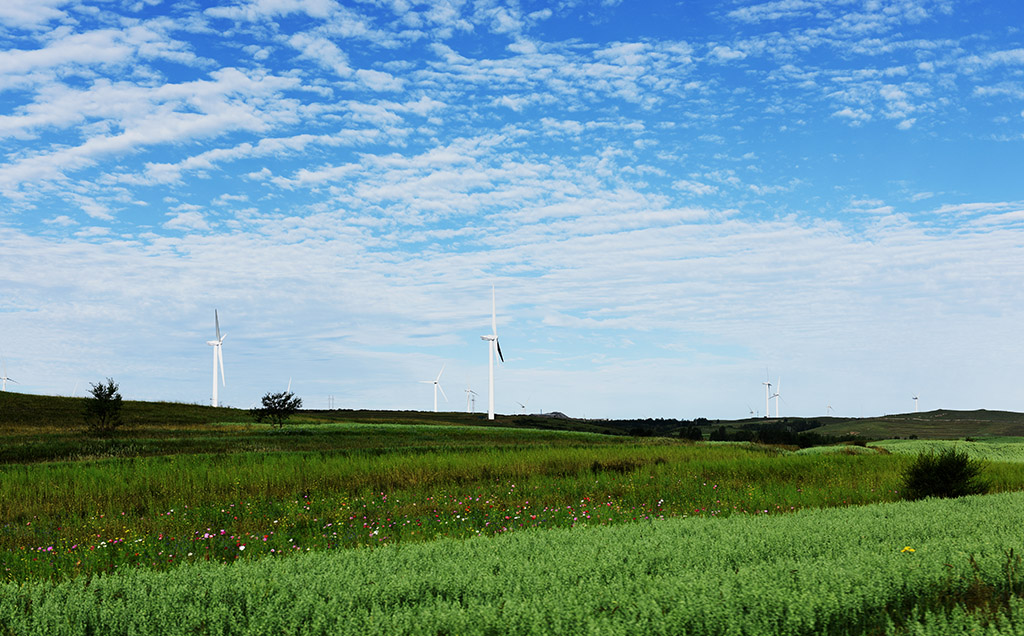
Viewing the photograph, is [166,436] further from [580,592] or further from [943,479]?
[580,592]

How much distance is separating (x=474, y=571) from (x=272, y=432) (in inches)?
1832

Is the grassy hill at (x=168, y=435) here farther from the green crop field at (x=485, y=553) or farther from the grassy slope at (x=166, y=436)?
the green crop field at (x=485, y=553)

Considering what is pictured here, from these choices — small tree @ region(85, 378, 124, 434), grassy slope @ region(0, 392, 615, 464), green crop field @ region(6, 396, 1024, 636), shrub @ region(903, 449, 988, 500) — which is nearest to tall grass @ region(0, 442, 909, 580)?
green crop field @ region(6, 396, 1024, 636)

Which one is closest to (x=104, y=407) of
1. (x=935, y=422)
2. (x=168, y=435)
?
(x=168, y=435)

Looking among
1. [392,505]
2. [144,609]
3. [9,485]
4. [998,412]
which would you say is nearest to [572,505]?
[392,505]

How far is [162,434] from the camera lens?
46469 mm

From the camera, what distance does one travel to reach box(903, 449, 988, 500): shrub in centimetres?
1917

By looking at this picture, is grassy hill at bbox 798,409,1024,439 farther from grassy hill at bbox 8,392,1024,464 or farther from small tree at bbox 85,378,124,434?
small tree at bbox 85,378,124,434

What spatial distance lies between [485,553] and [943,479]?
16.3m

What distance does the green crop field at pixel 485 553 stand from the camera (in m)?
6.37

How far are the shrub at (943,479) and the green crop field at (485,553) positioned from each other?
2.41ft

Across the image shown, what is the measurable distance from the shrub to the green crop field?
74cm

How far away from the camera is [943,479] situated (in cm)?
1941

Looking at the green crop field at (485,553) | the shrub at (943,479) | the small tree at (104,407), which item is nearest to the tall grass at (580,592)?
the green crop field at (485,553)
